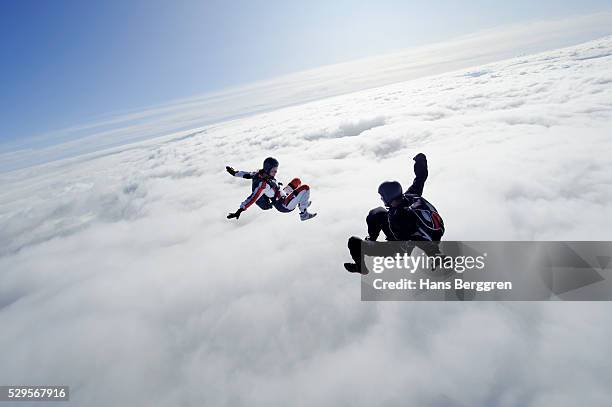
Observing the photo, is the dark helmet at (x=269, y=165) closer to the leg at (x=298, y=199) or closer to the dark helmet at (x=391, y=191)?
the leg at (x=298, y=199)

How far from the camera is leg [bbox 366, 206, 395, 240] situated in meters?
3.75

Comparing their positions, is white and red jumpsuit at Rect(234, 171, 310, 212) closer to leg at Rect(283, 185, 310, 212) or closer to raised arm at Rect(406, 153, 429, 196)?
leg at Rect(283, 185, 310, 212)

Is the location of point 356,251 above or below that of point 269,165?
below

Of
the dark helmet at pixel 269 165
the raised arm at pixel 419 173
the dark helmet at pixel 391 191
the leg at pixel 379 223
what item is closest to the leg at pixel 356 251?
the leg at pixel 379 223

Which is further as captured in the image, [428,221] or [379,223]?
[379,223]

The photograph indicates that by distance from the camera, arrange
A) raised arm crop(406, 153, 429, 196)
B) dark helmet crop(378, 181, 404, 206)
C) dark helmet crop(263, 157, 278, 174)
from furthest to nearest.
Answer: dark helmet crop(263, 157, 278, 174) → raised arm crop(406, 153, 429, 196) → dark helmet crop(378, 181, 404, 206)

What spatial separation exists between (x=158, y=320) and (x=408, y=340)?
25.8 m

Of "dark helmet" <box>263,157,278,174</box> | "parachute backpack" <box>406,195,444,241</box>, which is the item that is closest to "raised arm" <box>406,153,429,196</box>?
"parachute backpack" <box>406,195,444,241</box>

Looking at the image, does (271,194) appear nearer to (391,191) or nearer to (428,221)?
(391,191)

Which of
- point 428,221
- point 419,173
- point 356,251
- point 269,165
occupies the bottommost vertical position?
point 356,251

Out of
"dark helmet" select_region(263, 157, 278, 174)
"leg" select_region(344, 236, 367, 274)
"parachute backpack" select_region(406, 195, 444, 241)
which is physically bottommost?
"leg" select_region(344, 236, 367, 274)

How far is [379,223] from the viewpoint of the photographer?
380 centimetres

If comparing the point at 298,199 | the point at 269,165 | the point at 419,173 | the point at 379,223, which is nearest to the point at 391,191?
the point at 379,223

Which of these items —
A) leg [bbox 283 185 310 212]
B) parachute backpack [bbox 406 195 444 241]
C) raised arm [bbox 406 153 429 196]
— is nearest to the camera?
parachute backpack [bbox 406 195 444 241]
